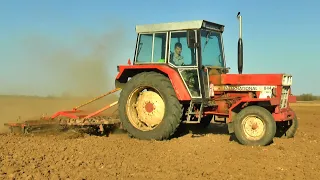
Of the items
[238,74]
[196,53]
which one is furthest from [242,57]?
[196,53]

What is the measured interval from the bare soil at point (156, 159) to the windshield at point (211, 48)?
1.72 metres

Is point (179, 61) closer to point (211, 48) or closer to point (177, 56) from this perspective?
point (177, 56)

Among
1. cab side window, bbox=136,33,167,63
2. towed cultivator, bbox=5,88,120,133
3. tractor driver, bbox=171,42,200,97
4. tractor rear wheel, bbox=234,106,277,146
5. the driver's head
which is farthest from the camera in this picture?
towed cultivator, bbox=5,88,120,133

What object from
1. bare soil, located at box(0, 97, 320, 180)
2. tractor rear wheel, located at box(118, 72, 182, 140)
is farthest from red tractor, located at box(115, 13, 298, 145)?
bare soil, located at box(0, 97, 320, 180)

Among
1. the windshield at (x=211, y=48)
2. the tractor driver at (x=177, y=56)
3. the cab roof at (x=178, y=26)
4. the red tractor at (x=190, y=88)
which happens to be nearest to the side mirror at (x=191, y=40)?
the red tractor at (x=190, y=88)

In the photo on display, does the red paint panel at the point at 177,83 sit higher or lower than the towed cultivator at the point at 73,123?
higher

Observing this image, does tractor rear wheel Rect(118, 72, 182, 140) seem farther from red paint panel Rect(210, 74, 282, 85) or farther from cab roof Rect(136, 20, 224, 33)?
red paint panel Rect(210, 74, 282, 85)

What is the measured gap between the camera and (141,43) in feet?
32.5

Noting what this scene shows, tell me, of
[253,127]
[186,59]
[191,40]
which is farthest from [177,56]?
[253,127]

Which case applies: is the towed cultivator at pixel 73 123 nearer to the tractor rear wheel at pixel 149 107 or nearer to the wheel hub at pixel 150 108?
the tractor rear wheel at pixel 149 107

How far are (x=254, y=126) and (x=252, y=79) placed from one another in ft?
3.90

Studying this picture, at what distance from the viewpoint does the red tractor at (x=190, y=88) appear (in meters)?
8.91

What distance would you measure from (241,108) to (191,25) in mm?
2048

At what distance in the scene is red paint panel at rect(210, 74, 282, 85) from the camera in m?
9.07
